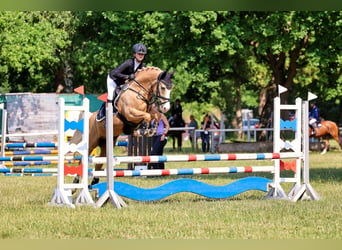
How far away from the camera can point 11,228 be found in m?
7.28

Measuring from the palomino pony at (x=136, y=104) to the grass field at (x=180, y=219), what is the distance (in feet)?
4.11

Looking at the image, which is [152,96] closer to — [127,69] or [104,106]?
[127,69]

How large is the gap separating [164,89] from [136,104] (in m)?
0.79

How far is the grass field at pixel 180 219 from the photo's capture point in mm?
6910

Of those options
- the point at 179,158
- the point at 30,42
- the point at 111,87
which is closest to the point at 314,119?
the point at 30,42

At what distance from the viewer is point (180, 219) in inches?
319

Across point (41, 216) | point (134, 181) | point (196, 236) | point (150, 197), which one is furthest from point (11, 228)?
point (134, 181)

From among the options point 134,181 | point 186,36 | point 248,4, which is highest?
point 186,36

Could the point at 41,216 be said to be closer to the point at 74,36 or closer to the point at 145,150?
the point at 145,150

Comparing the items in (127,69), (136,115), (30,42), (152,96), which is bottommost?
(136,115)

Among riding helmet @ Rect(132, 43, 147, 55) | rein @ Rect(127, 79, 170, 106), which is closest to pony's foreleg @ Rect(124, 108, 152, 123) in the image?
rein @ Rect(127, 79, 170, 106)

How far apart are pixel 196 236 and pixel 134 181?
816cm

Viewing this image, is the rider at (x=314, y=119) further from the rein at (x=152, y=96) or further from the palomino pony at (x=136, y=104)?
the rein at (x=152, y=96)

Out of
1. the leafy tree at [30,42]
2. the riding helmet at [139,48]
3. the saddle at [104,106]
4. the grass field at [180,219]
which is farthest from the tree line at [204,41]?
the grass field at [180,219]
